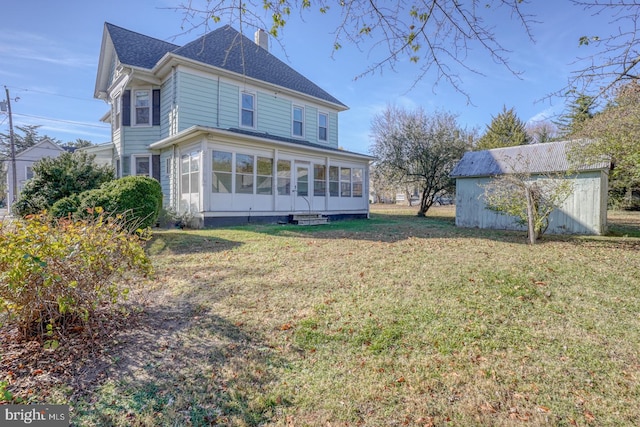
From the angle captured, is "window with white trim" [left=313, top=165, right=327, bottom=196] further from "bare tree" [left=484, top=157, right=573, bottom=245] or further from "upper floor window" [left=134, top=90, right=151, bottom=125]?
"upper floor window" [left=134, top=90, right=151, bottom=125]

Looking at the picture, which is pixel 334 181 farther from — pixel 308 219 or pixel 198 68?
pixel 198 68

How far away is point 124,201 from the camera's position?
7.30 meters

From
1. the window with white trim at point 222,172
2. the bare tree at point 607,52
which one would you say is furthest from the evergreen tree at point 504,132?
the bare tree at point 607,52

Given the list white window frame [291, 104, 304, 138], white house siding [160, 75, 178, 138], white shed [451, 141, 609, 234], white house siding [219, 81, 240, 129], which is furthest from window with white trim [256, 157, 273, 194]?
white shed [451, 141, 609, 234]

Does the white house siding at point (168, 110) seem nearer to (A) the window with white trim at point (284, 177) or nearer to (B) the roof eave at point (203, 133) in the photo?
(B) the roof eave at point (203, 133)

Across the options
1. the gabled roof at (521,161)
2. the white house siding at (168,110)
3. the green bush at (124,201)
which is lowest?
the green bush at (124,201)

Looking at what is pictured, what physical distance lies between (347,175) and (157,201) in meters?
9.05

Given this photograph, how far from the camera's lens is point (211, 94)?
12.5 m

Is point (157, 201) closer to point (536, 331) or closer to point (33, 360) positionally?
point (33, 360)

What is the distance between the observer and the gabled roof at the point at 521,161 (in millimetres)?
11562

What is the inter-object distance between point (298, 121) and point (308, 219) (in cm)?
561

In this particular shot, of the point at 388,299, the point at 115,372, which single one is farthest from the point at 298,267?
the point at 115,372

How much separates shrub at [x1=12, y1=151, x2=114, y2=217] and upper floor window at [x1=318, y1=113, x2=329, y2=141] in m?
10.1

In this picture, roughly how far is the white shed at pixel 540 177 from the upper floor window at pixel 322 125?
682 centimetres
